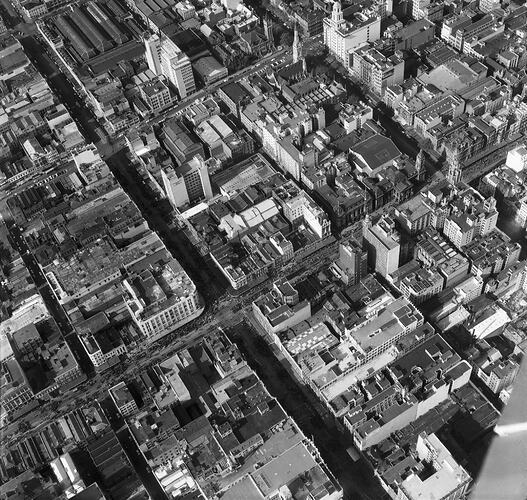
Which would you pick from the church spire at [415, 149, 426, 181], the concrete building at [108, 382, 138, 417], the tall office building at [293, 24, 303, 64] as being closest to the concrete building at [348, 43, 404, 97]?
the tall office building at [293, 24, 303, 64]

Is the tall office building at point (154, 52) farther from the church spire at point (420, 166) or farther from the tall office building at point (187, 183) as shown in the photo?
the church spire at point (420, 166)

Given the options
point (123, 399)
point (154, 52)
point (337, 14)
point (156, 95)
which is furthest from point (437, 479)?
point (154, 52)

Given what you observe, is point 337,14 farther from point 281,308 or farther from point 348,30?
point 281,308

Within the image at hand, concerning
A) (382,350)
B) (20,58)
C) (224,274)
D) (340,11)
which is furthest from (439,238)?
(20,58)

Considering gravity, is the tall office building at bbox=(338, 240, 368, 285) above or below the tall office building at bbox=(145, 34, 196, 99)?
below

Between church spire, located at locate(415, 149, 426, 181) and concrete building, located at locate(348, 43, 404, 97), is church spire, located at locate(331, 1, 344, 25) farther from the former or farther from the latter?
church spire, located at locate(415, 149, 426, 181)
